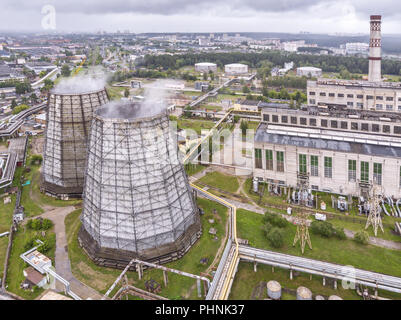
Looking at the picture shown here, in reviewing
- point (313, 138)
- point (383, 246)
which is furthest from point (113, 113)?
point (383, 246)

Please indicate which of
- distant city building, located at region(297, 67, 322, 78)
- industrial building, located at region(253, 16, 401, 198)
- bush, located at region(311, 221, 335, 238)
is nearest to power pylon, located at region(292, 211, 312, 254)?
bush, located at region(311, 221, 335, 238)

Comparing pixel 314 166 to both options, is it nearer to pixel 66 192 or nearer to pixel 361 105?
pixel 361 105

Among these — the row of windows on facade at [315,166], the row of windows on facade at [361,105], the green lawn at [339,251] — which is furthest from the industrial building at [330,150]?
the green lawn at [339,251]

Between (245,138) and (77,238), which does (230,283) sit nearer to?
(77,238)

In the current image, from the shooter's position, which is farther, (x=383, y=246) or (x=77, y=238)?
(x=77, y=238)

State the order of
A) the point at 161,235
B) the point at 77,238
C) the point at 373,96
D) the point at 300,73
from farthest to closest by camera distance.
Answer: the point at 300,73 < the point at 373,96 < the point at 77,238 < the point at 161,235

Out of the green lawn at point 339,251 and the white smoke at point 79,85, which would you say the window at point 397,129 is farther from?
the white smoke at point 79,85
